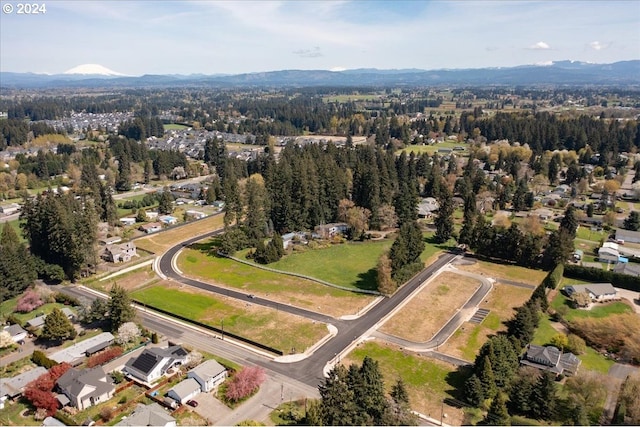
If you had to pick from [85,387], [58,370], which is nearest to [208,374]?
[85,387]

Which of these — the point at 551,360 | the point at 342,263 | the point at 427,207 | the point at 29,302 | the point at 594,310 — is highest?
the point at 427,207

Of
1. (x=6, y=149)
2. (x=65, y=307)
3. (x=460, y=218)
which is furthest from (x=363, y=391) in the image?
(x=6, y=149)

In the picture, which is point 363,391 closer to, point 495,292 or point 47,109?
point 495,292

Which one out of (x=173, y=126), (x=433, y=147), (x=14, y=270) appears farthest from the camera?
(x=173, y=126)

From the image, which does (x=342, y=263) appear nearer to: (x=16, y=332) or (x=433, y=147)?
(x=16, y=332)

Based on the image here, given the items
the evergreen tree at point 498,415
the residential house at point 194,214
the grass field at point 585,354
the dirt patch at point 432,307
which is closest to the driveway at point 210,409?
the dirt patch at point 432,307

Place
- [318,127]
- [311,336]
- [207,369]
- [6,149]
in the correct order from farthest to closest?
[318,127] < [6,149] < [311,336] < [207,369]

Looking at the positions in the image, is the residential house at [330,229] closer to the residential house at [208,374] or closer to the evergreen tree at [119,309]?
the evergreen tree at [119,309]
